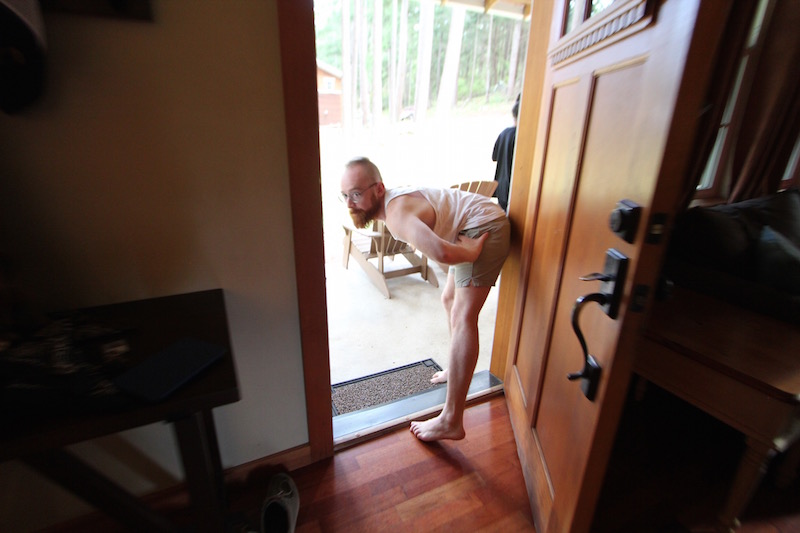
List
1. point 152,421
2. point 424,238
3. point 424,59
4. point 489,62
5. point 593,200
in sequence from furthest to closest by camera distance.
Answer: point 489,62, point 424,59, point 424,238, point 593,200, point 152,421

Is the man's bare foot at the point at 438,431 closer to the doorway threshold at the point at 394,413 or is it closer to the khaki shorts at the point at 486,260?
the doorway threshold at the point at 394,413

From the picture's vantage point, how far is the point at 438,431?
1.58 meters

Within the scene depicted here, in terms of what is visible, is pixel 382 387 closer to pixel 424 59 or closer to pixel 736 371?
pixel 736 371

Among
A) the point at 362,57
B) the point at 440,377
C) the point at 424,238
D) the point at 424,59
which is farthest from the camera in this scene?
the point at 424,59

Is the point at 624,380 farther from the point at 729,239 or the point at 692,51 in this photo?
the point at 729,239

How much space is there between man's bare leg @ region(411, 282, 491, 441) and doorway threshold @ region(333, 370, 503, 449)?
0.53 ft

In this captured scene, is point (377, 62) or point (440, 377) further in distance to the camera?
point (377, 62)

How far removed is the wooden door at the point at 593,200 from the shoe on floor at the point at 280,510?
807mm

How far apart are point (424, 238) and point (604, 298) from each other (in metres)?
0.66

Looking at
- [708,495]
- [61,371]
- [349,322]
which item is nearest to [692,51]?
[61,371]

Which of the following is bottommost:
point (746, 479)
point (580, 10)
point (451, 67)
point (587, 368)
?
point (746, 479)

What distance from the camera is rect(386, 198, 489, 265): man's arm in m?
1.33

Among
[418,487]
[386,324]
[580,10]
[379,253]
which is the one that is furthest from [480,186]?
[418,487]

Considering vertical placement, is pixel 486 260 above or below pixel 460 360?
above
